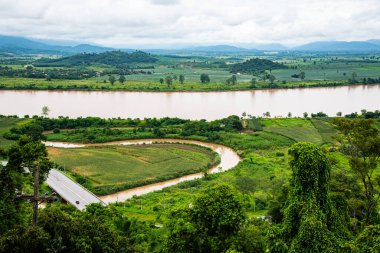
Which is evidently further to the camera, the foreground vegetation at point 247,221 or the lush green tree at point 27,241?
the foreground vegetation at point 247,221

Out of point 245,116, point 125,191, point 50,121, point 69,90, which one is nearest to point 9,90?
point 69,90

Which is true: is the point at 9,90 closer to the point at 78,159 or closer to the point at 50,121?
the point at 50,121

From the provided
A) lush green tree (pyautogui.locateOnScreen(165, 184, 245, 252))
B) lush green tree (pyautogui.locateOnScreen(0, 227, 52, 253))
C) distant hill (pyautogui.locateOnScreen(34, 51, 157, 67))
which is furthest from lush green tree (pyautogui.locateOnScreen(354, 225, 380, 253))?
distant hill (pyautogui.locateOnScreen(34, 51, 157, 67))

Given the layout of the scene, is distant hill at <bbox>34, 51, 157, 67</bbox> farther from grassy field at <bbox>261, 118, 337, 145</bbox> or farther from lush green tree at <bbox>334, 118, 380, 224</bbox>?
lush green tree at <bbox>334, 118, 380, 224</bbox>

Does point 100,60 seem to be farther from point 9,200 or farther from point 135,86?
point 9,200

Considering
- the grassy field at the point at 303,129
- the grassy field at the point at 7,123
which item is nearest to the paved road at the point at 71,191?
the grassy field at the point at 7,123

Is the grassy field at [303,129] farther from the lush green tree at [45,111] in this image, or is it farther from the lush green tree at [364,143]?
the lush green tree at [45,111]
